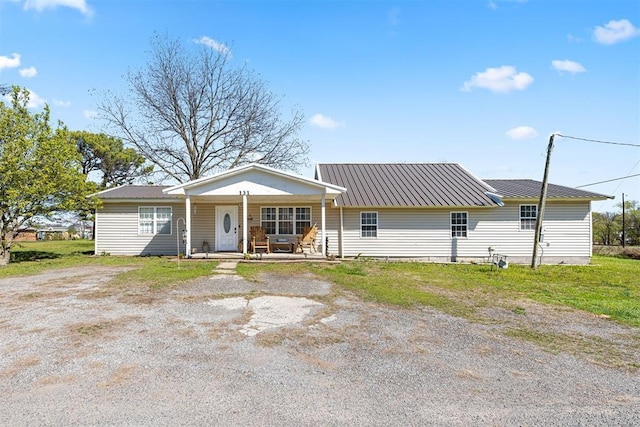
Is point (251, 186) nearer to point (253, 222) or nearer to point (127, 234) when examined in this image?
point (253, 222)

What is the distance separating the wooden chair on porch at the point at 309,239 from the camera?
A: 15.7 meters

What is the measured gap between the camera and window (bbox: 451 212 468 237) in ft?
53.3

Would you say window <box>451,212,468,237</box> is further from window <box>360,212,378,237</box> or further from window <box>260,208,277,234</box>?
window <box>260,208,277,234</box>

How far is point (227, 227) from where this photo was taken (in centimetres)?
1705

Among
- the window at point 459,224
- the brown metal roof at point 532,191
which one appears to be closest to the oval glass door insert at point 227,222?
the window at point 459,224

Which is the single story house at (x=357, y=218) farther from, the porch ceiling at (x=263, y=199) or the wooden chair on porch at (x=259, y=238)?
the wooden chair on porch at (x=259, y=238)

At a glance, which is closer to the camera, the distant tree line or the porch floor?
the porch floor

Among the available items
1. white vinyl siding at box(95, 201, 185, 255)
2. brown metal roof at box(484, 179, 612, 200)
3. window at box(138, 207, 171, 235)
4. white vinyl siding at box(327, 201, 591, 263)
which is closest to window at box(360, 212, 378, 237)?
white vinyl siding at box(327, 201, 591, 263)

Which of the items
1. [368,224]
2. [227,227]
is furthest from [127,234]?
[368,224]

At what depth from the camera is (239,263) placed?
13672 millimetres

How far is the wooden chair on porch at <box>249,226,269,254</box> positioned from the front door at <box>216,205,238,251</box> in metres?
1.50

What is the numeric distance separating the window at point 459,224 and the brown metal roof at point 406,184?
651mm

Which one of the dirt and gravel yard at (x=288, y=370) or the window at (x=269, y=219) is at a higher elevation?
the window at (x=269, y=219)

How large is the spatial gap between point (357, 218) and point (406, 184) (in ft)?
11.3
